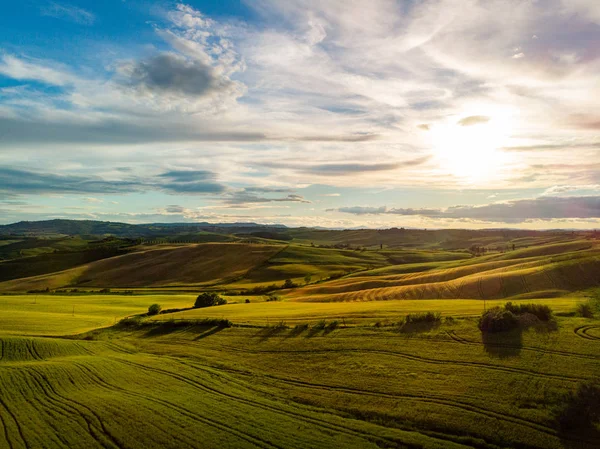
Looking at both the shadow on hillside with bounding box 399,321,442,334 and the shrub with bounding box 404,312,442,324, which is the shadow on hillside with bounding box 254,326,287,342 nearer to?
the shadow on hillside with bounding box 399,321,442,334

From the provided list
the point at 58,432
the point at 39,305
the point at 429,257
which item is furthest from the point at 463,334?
the point at 429,257

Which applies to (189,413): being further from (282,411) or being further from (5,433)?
(5,433)

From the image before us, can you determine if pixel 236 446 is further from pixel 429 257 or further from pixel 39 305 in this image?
pixel 429 257

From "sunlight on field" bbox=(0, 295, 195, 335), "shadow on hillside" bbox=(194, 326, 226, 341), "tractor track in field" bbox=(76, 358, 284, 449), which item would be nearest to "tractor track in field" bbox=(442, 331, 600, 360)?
"tractor track in field" bbox=(76, 358, 284, 449)

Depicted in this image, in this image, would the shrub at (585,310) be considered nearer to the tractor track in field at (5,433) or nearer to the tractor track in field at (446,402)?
the tractor track in field at (446,402)

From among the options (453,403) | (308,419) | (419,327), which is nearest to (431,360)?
(453,403)

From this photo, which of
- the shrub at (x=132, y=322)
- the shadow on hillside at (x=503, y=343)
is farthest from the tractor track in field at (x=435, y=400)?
the shrub at (x=132, y=322)

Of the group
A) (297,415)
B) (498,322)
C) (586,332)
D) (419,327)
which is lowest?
(297,415)
